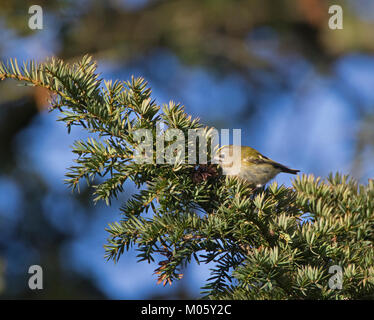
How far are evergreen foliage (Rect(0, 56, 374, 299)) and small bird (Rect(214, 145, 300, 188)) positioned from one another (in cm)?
16

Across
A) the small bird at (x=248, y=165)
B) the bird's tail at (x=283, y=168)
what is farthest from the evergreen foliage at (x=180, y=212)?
the bird's tail at (x=283, y=168)

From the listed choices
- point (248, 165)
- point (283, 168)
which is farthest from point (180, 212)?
point (283, 168)

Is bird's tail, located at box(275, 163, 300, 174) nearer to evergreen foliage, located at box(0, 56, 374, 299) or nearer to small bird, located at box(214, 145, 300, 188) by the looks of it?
small bird, located at box(214, 145, 300, 188)

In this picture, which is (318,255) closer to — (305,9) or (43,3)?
(43,3)

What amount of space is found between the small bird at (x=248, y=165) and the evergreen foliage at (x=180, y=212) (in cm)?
16

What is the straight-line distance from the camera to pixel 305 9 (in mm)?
5715

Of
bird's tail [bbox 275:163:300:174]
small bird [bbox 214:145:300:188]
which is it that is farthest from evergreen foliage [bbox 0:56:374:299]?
bird's tail [bbox 275:163:300:174]

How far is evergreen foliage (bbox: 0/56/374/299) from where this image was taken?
5.13ft

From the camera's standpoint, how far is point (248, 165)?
267cm

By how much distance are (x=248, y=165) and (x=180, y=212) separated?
106cm

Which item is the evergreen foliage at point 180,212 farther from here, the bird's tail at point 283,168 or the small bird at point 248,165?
the bird's tail at point 283,168

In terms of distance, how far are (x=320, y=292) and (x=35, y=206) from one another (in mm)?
3437

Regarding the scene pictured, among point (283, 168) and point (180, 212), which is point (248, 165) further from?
point (180, 212)
